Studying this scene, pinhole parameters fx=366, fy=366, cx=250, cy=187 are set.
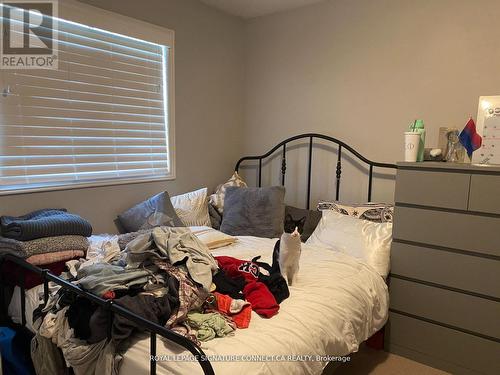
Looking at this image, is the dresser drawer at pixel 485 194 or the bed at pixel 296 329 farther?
the dresser drawer at pixel 485 194

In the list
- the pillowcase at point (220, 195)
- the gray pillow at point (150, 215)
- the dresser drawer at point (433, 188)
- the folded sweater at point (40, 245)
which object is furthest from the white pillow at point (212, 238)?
the dresser drawer at point (433, 188)

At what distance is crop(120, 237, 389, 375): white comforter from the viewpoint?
117 cm

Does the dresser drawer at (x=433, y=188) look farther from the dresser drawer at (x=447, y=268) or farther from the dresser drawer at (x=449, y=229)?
the dresser drawer at (x=447, y=268)

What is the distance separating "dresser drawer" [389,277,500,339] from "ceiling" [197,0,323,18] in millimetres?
2189

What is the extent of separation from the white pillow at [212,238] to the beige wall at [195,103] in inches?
22.9

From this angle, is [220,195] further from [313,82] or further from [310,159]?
[313,82]

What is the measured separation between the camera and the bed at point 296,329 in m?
1.13

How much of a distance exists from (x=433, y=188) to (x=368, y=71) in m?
1.08

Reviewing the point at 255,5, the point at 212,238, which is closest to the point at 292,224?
the point at 212,238

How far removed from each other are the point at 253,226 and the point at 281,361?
4.61 feet

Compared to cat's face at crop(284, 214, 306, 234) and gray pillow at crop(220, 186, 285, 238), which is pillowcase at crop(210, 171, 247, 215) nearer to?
gray pillow at crop(220, 186, 285, 238)

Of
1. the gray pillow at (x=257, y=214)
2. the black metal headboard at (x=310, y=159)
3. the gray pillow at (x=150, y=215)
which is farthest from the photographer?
the black metal headboard at (x=310, y=159)

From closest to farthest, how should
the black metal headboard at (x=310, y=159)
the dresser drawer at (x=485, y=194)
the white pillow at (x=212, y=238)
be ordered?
the dresser drawer at (x=485, y=194), the white pillow at (x=212, y=238), the black metal headboard at (x=310, y=159)

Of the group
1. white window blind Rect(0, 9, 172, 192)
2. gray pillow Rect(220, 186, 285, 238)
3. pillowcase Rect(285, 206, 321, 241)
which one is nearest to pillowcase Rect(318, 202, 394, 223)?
pillowcase Rect(285, 206, 321, 241)
